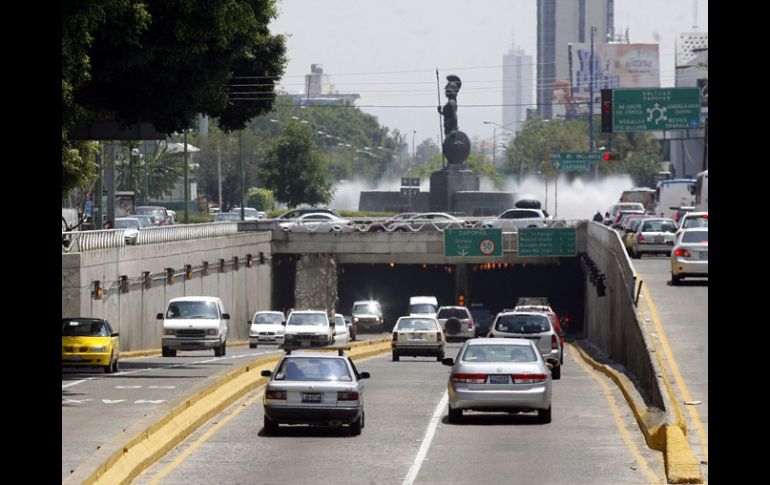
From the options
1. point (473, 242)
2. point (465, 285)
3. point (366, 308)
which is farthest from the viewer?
point (465, 285)

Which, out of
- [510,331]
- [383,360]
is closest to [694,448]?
[510,331]

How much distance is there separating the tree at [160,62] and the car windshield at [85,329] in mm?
4591

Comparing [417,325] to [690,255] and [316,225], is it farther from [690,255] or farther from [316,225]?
[316,225]

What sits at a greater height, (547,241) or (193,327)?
(547,241)

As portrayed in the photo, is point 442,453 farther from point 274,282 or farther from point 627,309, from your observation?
point 274,282

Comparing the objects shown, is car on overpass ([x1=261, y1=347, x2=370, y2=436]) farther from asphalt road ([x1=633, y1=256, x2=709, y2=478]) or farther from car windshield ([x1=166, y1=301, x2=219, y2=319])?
car windshield ([x1=166, y1=301, x2=219, y2=319])

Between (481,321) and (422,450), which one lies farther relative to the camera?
(481,321)

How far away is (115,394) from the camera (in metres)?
30.0

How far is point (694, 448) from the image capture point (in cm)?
2166

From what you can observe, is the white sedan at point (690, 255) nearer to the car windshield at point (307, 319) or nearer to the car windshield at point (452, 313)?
the car windshield at point (307, 319)

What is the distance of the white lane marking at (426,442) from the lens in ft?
64.2

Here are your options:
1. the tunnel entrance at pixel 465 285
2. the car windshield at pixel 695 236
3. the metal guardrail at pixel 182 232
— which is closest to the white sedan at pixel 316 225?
the tunnel entrance at pixel 465 285

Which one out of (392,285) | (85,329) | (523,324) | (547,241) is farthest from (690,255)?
(392,285)

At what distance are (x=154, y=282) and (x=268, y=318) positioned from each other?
14.9ft
